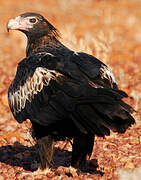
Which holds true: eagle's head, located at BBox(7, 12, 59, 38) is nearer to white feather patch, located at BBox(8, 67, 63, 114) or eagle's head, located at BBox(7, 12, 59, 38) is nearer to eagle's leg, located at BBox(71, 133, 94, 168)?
white feather patch, located at BBox(8, 67, 63, 114)

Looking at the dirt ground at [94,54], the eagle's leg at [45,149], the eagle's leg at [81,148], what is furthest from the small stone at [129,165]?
the eagle's leg at [45,149]

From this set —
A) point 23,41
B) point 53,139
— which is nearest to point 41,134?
point 53,139

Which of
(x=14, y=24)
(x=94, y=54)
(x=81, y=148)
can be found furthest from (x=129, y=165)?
(x=94, y=54)

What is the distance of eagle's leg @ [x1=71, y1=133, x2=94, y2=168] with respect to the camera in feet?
18.3

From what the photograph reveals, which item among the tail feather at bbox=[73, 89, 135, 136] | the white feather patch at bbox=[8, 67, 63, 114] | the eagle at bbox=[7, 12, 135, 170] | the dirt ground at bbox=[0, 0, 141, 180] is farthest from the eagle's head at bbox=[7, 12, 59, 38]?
the tail feather at bbox=[73, 89, 135, 136]

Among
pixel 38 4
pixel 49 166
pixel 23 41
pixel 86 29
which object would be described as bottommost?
pixel 49 166

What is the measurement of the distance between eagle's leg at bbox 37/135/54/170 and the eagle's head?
64.5 inches

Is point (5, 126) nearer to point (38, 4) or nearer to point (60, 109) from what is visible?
point (60, 109)

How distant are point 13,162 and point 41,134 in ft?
3.94

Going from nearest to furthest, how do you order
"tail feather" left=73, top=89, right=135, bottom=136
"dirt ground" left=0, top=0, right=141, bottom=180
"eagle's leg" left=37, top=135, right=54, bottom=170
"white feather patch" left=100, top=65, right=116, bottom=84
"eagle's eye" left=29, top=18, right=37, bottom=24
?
"tail feather" left=73, top=89, right=135, bottom=136 < "white feather patch" left=100, top=65, right=116, bottom=84 < "eagle's leg" left=37, top=135, right=54, bottom=170 < "dirt ground" left=0, top=0, right=141, bottom=180 < "eagle's eye" left=29, top=18, right=37, bottom=24

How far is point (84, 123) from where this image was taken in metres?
4.95

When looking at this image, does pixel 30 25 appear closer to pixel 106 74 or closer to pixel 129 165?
pixel 106 74

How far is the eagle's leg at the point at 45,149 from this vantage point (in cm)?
568

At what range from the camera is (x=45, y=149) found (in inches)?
226
